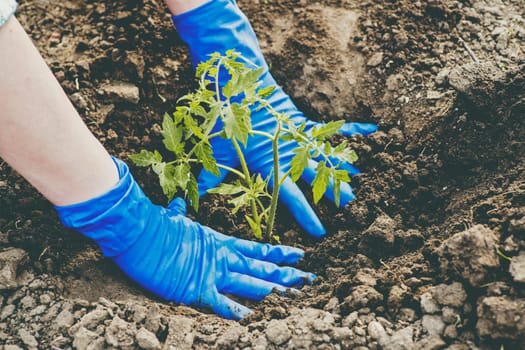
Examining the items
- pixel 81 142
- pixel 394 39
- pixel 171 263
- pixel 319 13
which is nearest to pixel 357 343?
pixel 171 263

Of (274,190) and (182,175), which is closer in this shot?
(182,175)

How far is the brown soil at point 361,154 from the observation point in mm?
2031

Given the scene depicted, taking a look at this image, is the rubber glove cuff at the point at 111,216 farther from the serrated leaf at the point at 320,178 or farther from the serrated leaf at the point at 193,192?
the serrated leaf at the point at 320,178

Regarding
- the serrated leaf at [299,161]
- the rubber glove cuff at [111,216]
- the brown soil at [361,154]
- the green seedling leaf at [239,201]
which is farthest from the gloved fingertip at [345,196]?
the rubber glove cuff at [111,216]

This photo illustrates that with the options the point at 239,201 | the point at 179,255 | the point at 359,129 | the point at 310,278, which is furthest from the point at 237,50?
the point at 310,278

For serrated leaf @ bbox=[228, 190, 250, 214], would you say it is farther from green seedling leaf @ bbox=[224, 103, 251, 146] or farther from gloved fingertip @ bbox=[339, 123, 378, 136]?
gloved fingertip @ bbox=[339, 123, 378, 136]

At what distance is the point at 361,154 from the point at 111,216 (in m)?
1.24

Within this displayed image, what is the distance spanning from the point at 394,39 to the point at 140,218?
1.64 meters

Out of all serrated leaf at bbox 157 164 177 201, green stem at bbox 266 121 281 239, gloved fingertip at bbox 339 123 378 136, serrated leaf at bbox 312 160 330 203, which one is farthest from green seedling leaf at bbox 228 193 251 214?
gloved fingertip at bbox 339 123 378 136

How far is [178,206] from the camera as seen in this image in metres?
2.74

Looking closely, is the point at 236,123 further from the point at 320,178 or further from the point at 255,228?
the point at 255,228

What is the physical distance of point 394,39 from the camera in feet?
10.0

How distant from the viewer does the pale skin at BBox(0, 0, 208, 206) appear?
1.98 meters

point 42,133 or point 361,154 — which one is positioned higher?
point 42,133
